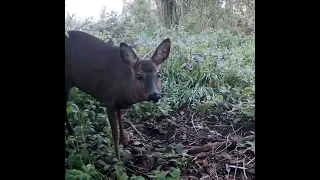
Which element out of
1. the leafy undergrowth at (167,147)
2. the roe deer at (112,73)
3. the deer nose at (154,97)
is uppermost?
the roe deer at (112,73)

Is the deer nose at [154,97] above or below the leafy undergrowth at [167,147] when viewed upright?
above

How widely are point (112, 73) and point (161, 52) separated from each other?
24cm

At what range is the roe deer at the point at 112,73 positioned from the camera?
1897mm

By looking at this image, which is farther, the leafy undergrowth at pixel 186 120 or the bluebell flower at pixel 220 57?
the bluebell flower at pixel 220 57

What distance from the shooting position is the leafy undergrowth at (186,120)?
190cm

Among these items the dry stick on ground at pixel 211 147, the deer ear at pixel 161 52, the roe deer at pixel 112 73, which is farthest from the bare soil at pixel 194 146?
the deer ear at pixel 161 52

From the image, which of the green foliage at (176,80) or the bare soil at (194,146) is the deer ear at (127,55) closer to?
the green foliage at (176,80)

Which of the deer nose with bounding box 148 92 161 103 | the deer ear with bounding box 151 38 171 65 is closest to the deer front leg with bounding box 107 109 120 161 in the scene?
the deer nose with bounding box 148 92 161 103

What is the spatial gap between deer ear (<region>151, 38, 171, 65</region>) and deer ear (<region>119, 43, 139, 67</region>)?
83 millimetres
